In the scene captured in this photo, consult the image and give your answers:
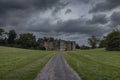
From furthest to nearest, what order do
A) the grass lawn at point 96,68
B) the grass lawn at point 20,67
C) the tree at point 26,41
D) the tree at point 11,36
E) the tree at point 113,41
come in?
the tree at point 11,36, the tree at point 26,41, the tree at point 113,41, the grass lawn at point 96,68, the grass lawn at point 20,67

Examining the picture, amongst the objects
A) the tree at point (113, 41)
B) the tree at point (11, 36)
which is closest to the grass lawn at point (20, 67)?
the tree at point (113, 41)

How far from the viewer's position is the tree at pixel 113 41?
301ft

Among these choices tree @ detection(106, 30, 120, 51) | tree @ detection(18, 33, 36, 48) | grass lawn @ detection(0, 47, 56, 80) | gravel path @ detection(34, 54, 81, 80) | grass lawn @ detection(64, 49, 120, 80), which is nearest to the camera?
gravel path @ detection(34, 54, 81, 80)

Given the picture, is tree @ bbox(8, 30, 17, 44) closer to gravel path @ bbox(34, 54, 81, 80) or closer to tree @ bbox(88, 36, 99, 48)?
tree @ bbox(88, 36, 99, 48)

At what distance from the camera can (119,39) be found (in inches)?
3637

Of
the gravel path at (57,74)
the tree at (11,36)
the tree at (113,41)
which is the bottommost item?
the gravel path at (57,74)

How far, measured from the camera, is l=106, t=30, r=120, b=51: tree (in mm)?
91825

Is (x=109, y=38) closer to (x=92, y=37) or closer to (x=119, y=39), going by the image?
(x=119, y=39)

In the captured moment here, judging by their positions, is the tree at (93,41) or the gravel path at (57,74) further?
the tree at (93,41)

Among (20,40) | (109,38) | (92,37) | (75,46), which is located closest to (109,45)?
(109,38)

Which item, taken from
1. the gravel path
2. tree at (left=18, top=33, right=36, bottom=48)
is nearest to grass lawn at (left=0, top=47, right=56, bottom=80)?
the gravel path

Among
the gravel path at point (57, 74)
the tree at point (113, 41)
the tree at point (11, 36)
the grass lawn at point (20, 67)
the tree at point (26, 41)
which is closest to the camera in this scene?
the gravel path at point (57, 74)

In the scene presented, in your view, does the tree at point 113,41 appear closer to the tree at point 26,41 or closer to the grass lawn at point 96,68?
the grass lawn at point 96,68

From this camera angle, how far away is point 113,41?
93.7 m
